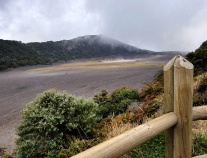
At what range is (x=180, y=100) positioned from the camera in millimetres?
1210

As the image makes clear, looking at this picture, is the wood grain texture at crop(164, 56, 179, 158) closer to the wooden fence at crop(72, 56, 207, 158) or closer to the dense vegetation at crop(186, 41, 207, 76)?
the wooden fence at crop(72, 56, 207, 158)

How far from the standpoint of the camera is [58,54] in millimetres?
55875

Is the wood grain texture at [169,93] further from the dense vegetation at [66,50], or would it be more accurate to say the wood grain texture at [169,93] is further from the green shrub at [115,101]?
the dense vegetation at [66,50]

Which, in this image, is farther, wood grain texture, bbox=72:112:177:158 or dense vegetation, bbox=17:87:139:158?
dense vegetation, bbox=17:87:139:158

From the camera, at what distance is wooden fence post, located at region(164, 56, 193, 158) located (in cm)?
120

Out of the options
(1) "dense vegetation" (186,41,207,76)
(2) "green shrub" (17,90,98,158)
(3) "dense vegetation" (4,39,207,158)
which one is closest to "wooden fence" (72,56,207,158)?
(3) "dense vegetation" (4,39,207,158)

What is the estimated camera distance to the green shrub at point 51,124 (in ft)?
11.1

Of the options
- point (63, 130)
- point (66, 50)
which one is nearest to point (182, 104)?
point (63, 130)

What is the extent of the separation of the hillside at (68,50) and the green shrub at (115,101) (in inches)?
1428

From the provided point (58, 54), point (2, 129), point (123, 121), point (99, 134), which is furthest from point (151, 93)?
point (58, 54)

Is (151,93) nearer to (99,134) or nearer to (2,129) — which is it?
(99,134)

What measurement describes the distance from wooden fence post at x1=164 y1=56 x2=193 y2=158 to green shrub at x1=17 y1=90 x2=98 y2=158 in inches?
93.2

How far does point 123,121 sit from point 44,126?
1626mm

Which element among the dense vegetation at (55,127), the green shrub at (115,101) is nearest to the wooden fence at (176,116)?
the dense vegetation at (55,127)
